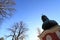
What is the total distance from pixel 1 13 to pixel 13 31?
2588 cm

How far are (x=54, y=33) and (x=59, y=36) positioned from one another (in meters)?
0.80

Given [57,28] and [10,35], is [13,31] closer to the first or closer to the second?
[10,35]

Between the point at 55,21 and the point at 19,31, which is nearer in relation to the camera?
the point at 55,21

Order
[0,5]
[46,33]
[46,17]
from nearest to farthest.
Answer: [0,5] → [46,33] → [46,17]

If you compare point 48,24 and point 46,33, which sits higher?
point 48,24

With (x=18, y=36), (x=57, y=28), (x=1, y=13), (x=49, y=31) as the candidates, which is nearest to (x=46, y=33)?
(x=49, y=31)

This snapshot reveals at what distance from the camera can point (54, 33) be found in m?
17.8

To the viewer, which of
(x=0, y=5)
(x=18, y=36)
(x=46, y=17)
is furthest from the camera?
(x=18, y=36)

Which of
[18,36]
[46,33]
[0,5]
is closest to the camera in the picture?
[0,5]

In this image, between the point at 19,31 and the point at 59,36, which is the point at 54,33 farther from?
the point at 19,31

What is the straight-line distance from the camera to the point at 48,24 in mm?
18031

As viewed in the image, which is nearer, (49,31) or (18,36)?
(49,31)

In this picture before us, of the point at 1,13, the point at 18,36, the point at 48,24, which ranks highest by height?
the point at 1,13

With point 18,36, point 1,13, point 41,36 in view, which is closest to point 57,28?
point 41,36
